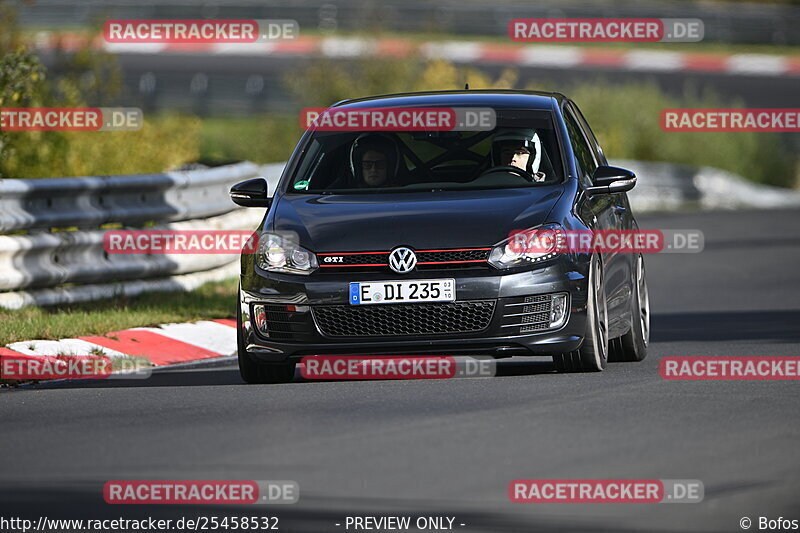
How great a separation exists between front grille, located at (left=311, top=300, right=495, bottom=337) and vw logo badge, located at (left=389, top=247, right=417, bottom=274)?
0.20m

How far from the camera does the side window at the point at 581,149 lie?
10836 mm

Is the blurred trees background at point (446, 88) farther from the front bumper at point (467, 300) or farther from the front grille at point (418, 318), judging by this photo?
the front grille at point (418, 318)

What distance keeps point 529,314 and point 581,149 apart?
1973 millimetres

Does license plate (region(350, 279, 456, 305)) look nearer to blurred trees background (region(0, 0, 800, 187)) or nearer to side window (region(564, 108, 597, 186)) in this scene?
side window (region(564, 108, 597, 186))

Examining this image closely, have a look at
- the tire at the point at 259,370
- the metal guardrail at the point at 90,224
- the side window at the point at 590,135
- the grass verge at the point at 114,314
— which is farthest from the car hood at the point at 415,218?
the metal guardrail at the point at 90,224

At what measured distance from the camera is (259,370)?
10234 mm

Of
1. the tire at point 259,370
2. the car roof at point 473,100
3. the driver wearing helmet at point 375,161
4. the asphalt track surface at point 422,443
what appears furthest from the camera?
the car roof at point 473,100

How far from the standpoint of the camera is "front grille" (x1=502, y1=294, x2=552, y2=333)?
9.59 m

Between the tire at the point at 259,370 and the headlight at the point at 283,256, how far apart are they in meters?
0.36

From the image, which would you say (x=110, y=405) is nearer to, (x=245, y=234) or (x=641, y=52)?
(x=245, y=234)

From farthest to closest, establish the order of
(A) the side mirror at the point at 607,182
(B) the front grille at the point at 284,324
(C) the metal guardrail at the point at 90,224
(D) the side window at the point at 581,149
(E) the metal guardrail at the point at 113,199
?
(E) the metal guardrail at the point at 113,199 → (C) the metal guardrail at the point at 90,224 → (D) the side window at the point at 581,149 → (A) the side mirror at the point at 607,182 → (B) the front grille at the point at 284,324

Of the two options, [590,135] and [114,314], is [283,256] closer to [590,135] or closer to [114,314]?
[590,135]

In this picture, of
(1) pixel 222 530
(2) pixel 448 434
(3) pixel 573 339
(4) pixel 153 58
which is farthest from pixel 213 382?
(4) pixel 153 58

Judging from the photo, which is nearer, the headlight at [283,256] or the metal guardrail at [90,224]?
the headlight at [283,256]
